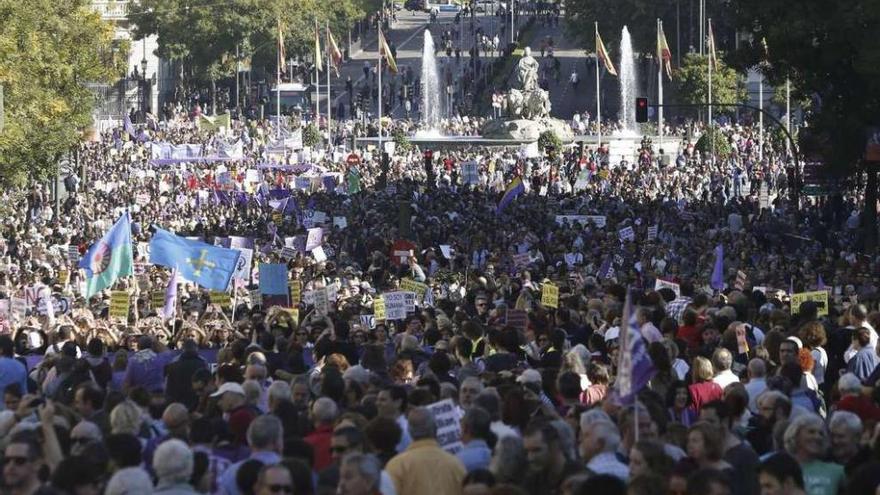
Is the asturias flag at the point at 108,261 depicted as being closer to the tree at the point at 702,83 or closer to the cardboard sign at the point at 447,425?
the cardboard sign at the point at 447,425

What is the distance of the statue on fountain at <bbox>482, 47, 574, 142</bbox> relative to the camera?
84750 millimetres

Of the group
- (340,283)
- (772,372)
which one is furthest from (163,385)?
(340,283)

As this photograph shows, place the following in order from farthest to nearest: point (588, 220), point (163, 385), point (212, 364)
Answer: point (588, 220), point (212, 364), point (163, 385)

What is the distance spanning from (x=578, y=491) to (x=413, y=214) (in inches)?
1570

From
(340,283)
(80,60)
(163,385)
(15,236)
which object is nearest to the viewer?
(163,385)

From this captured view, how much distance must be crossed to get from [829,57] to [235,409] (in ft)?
95.8

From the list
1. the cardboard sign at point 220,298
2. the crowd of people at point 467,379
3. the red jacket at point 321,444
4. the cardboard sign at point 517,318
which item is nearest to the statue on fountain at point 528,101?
the crowd of people at point 467,379

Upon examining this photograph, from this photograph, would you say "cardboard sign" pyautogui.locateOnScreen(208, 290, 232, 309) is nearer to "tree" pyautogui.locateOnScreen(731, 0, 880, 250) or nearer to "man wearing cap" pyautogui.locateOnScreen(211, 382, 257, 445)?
"man wearing cap" pyautogui.locateOnScreen(211, 382, 257, 445)

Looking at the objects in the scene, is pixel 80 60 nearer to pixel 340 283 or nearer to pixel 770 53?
pixel 770 53

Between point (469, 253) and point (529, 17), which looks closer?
point (469, 253)

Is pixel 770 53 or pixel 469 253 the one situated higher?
pixel 770 53

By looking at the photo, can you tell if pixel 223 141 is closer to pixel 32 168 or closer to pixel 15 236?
pixel 32 168

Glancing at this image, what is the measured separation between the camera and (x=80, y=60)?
66.3m

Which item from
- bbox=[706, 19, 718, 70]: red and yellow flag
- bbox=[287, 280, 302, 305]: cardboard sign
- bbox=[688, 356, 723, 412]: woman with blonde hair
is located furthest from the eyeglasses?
bbox=[706, 19, 718, 70]: red and yellow flag
